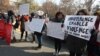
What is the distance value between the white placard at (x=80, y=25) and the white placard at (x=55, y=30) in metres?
0.87

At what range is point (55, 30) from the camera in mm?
13367

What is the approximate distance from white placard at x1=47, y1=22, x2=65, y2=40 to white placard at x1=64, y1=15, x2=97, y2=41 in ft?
2.86

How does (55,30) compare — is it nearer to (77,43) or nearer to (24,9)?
(77,43)

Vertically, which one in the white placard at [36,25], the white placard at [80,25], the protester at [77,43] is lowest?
the white placard at [36,25]

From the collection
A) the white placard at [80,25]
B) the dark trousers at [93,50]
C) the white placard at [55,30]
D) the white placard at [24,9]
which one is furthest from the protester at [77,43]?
the white placard at [24,9]

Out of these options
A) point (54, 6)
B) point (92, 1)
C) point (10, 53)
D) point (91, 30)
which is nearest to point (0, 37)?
point (10, 53)

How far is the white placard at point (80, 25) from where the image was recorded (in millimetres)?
9741

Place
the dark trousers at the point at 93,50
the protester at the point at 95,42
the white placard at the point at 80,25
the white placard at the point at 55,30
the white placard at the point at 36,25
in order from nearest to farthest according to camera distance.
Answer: the protester at the point at 95,42
the dark trousers at the point at 93,50
the white placard at the point at 80,25
the white placard at the point at 55,30
the white placard at the point at 36,25

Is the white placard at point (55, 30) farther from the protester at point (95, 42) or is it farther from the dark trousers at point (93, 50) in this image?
the protester at point (95, 42)

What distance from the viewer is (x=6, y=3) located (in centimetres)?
8100

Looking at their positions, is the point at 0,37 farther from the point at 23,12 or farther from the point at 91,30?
the point at 91,30

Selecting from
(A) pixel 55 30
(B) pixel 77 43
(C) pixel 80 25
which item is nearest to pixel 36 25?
(A) pixel 55 30

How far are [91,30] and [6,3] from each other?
72.5m

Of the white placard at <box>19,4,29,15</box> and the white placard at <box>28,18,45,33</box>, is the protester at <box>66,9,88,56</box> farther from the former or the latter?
the white placard at <box>19,4,29,15</box>
